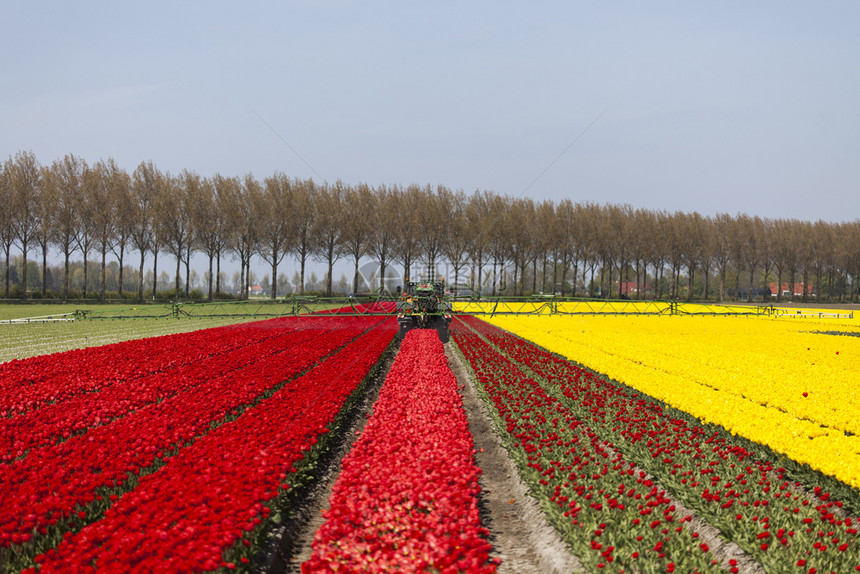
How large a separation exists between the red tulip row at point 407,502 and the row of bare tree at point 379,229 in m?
51.8

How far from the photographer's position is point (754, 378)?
12055 mm

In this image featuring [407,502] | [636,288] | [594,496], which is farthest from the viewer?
[636,288]

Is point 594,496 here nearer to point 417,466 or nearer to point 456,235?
point 417,466

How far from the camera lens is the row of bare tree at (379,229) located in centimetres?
5616

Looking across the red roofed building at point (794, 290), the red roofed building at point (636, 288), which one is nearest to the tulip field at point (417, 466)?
→ the red roofed building at point (636, 288)

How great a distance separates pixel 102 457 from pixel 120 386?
5.18 meters

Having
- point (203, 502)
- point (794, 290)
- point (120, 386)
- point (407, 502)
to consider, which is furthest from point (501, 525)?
point (794, 290)

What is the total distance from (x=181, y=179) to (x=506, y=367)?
5957cm

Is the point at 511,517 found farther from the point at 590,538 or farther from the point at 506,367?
the point at 506,367

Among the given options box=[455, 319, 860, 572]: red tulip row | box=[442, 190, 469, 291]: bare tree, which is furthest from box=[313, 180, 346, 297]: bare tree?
box=[455, 319, 860, 572]: red tulip row

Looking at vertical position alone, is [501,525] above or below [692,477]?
below

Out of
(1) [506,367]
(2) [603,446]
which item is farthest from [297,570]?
(1) [506,367]

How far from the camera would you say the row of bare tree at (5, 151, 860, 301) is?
5616cm

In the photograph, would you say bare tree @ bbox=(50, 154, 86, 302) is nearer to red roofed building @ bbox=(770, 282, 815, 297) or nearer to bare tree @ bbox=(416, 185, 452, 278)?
bare tree @ bbox=(416, 185, 452, 278)
